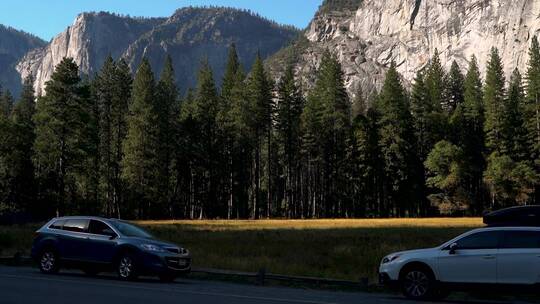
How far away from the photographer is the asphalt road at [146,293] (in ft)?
42.9

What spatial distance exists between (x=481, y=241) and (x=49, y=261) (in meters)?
12.6

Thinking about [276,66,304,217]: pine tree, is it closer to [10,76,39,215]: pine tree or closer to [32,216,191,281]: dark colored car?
[10,76,39,215]: pine tree

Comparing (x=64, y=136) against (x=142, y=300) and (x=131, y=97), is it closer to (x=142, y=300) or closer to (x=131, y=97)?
(x=131, y=97)

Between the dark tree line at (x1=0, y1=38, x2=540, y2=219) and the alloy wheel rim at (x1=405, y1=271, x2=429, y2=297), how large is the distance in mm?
53021

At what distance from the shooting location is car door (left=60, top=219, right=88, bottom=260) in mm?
18750

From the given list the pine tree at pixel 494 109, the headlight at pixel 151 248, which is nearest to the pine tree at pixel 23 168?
the pine tree at pixel 494 109

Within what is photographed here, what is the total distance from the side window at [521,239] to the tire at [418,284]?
1.89 metres

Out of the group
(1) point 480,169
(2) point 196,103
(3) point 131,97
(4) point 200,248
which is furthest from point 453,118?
(4) point 200,248

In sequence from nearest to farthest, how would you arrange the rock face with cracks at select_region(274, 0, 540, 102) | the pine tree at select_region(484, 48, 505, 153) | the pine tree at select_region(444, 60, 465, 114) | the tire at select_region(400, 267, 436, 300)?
the tire at select_region(400, 267, 436, 300), the pine tree at select_region(484, 48, 505, 153), the pine tree at select_region(444, 60, 465, 114), the rock face with cracks at select_region(274, 0, 540, 102)

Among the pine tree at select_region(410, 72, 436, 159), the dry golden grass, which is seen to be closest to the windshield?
the dry golden grass

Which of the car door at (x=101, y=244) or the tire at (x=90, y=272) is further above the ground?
the car door at (x=101, y=244)

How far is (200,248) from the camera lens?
27.8 metres

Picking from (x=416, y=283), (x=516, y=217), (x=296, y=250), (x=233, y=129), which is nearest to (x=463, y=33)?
(x=233, y=129)

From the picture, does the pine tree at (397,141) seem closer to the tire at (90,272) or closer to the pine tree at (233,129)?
the pine tree at (233,129)
